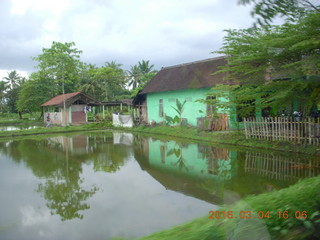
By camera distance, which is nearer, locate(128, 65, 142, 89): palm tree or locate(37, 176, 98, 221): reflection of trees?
locate(37, 176, 98, 221): reflection of trees

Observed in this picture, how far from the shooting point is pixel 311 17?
21.8 ft

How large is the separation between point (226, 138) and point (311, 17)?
27.0 feet

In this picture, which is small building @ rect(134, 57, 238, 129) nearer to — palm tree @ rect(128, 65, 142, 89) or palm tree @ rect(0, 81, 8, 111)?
palm tree @ rect(128, 65, 142, 89)

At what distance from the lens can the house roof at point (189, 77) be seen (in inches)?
719

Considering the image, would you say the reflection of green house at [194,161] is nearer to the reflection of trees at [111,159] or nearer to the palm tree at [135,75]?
the reflection of trees at [111,159]

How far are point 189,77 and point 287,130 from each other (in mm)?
10092

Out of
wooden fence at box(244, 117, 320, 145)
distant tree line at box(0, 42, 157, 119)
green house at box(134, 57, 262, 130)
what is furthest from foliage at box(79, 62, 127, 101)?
wooden fence at box(244, 117, 320, 145)

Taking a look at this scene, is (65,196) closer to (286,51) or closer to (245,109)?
(286,51)

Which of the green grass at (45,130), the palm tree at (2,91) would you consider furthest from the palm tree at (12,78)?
the green grass at (45,130)

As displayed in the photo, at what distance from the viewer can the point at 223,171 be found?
861 centimetres

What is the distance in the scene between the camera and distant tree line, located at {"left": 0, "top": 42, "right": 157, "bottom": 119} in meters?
29.2

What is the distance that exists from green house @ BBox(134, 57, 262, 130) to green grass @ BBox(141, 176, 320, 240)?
12372 mm

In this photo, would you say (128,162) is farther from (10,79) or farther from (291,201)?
(10,79)

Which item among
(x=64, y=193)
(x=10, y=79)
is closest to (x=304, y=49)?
(x=64, y=193)
